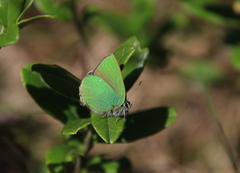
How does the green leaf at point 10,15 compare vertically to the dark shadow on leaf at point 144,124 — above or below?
above

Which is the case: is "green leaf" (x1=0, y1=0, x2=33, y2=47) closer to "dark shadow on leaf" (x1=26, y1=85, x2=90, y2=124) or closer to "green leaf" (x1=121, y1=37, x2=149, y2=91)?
"dark shadow on leaf" (x1=26, y1=85, x2=90, y2=124)

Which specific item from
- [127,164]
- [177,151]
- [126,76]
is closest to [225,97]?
[177,151]

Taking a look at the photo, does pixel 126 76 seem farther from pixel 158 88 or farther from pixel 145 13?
pixel 158 88

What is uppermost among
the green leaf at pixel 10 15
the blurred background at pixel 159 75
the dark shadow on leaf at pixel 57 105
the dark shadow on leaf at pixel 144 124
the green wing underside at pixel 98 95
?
the green leaf at pixel 10 15

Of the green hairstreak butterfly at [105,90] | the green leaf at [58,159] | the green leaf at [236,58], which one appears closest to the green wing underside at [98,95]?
the green hairstreak butterfly at [105,90]

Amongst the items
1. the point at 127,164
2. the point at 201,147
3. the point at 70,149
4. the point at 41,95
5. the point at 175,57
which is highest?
the point at 41,95

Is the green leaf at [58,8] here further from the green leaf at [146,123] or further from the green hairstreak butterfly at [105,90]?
the green hairstreak butterfly at [105,90]

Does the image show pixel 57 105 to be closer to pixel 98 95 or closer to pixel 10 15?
pixel 98 95
